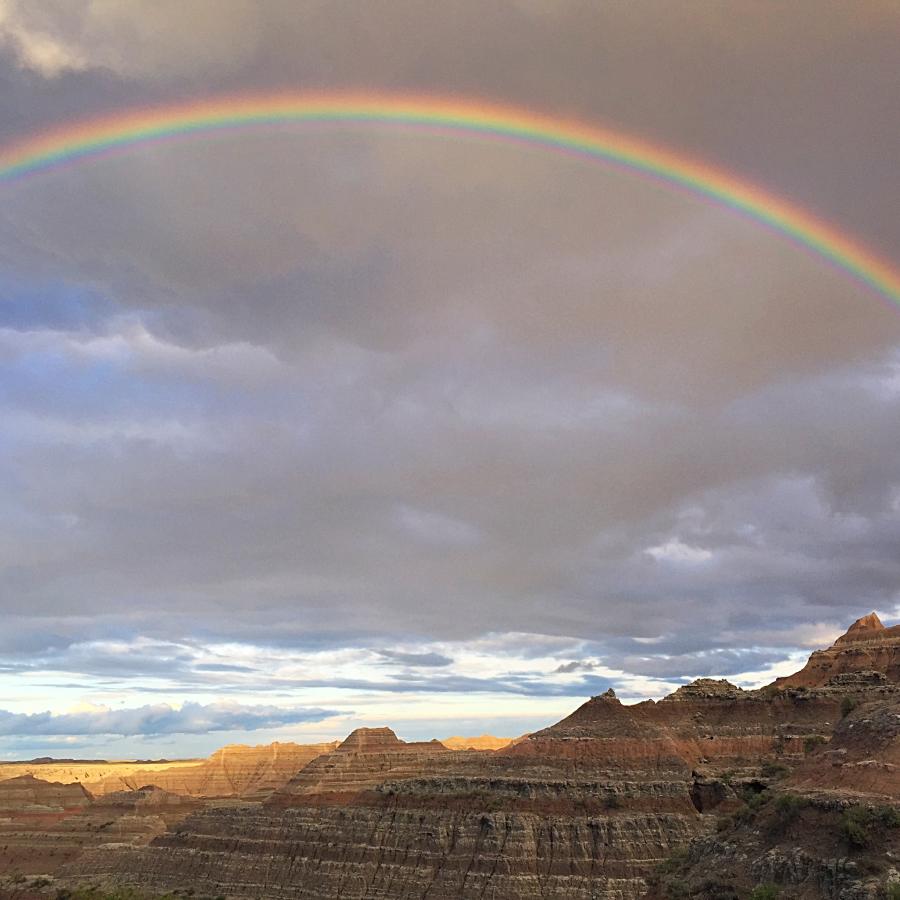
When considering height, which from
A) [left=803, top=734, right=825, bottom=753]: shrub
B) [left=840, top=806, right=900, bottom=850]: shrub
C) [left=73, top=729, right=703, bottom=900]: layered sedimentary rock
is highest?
[left=803, top=734, right=825, bottom=753]: shrub

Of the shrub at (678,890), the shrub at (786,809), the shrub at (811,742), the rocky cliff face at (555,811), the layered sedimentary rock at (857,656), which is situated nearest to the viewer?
the shrub at (786,809)

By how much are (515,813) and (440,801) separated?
14.1 meters

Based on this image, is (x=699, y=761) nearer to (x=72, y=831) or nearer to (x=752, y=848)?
(x=752, y=848)

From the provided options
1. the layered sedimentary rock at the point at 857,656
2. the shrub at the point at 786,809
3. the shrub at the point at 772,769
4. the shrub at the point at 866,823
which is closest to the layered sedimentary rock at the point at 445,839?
the shrub at the point at 772,769

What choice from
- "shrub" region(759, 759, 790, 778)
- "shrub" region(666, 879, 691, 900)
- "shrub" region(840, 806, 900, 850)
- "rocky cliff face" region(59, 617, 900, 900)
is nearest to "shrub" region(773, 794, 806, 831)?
"shrub" region(840, 806, 900, 850)

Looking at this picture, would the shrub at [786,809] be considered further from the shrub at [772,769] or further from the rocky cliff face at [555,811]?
the shrub at [772,769]

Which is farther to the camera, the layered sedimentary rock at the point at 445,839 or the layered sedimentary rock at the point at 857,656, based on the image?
the layered sedimentary rock at the point at 857,656

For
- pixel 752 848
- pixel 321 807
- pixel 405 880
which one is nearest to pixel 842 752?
pixel 752 848

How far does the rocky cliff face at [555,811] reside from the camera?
113375 millimetres

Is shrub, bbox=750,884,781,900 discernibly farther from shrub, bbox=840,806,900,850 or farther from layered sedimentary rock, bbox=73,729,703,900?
layered sedimentary rock, bbox=73,729,703,900

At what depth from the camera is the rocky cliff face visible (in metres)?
113

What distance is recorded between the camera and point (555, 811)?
11981 cm

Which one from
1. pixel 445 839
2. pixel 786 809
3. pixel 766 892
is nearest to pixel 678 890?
pixel 786 809

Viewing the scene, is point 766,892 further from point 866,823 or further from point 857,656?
point 857,656
